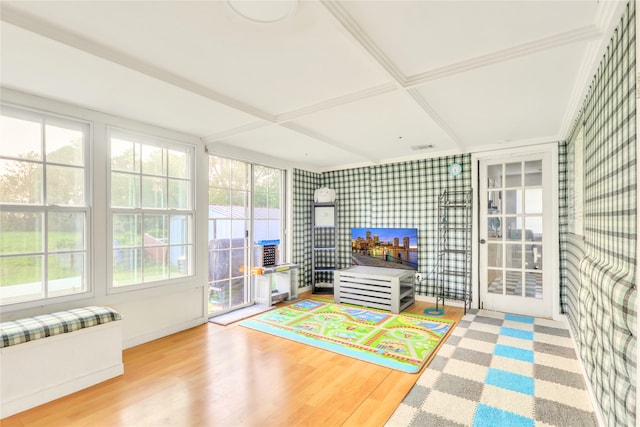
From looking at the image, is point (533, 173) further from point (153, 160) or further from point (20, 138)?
point (20, 138)

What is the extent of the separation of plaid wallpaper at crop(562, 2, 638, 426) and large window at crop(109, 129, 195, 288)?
12.0ft

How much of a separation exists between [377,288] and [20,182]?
3886 millimetres

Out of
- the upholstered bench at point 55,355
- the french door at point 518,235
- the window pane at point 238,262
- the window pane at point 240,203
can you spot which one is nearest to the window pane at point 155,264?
the upholstered bench at point 55,355

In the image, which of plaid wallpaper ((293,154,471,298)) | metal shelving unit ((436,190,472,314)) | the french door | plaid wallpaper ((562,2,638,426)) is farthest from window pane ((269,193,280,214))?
plaid wallpaper ((562,2,638,426))

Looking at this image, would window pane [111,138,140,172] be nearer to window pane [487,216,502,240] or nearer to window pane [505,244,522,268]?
window pane [487,216,502,240]

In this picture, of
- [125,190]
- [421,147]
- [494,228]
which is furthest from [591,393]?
[125,190]

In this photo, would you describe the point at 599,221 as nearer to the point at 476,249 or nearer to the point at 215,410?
the point at 476,249

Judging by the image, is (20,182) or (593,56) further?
(20,182)

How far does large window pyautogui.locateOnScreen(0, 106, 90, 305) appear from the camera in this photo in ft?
8.27

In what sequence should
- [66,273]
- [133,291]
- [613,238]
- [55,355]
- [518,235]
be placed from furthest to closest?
[518,235]
[133,291]
[66,273]
[55,355]
[613,238]

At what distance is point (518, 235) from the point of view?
4160 mm

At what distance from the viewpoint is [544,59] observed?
203cm

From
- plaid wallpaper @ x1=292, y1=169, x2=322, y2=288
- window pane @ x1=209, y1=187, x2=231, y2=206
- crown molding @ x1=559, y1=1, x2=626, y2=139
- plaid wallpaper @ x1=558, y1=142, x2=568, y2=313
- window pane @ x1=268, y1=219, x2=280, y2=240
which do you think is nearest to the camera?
crown molding @ x1=559, y1=1, x2=626, y2=139

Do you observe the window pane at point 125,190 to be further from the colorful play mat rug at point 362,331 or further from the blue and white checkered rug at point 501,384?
the blue and white checkered rug at point 501,384
